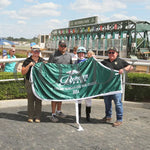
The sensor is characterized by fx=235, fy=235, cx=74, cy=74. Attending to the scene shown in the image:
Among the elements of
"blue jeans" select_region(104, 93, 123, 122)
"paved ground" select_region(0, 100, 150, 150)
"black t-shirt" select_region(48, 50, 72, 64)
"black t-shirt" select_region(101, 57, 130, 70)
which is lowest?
"paved ground" select_region(0, 100, 150, 150)

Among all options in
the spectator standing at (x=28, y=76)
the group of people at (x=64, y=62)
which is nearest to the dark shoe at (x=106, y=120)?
the group of people at (x=64, y=62)

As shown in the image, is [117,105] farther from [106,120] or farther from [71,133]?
[71,133]

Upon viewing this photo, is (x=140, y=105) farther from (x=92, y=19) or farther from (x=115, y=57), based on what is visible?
(x=92, y=19)

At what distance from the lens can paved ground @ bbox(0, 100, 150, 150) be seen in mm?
3771

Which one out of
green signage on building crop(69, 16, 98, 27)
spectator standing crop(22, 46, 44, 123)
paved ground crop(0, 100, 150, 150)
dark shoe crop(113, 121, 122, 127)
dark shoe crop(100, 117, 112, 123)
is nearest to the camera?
paved ground crop(0, 100, 150, 150)

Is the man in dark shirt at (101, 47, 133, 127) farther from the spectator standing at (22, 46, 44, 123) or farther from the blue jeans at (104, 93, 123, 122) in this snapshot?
the spectator standing at (22, 46, 44, 123)

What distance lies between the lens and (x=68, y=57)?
5305mm

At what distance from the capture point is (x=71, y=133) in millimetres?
4375

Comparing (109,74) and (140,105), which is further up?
(109,74)

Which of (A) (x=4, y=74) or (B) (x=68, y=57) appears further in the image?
(A) (x=4, y=74)

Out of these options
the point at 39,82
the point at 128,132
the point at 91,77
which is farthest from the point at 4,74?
the point at 128,132

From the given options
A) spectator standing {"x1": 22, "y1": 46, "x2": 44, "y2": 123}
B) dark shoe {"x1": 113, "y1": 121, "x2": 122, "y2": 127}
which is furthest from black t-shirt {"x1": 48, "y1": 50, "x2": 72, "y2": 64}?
dark shoe {"x1": 113, "y1": 121, "x2": 122, "y2": 127}

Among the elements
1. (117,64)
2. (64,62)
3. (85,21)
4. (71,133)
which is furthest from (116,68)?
(85,21)

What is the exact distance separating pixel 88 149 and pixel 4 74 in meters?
3.88
